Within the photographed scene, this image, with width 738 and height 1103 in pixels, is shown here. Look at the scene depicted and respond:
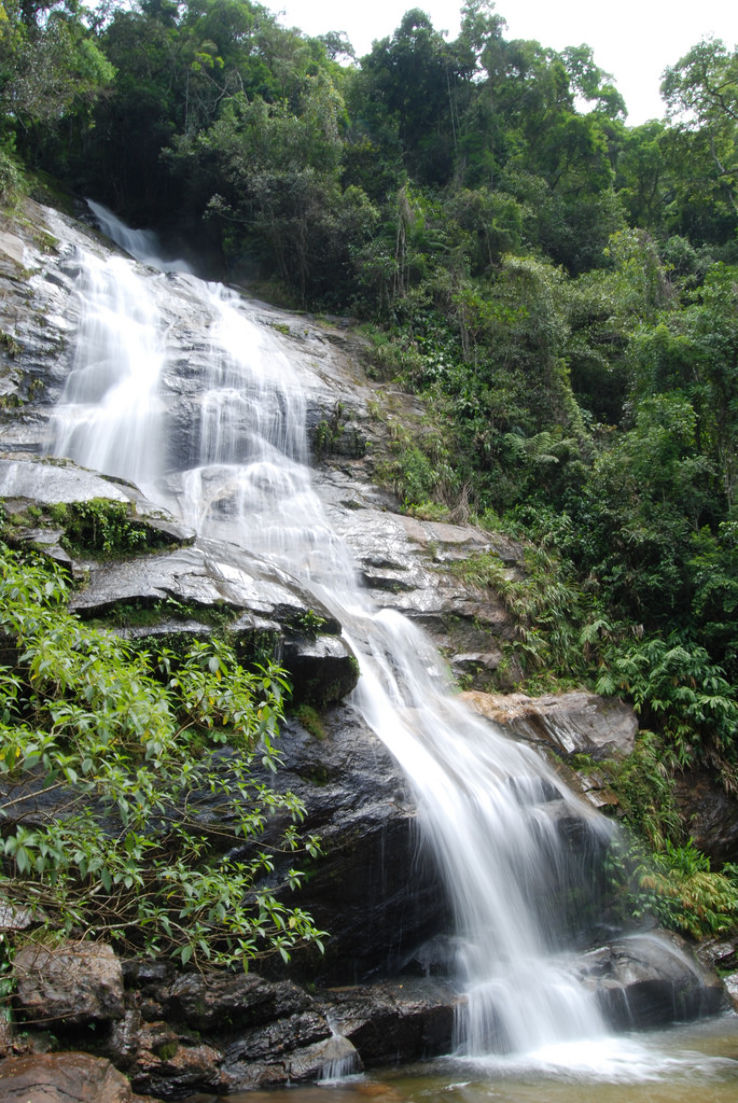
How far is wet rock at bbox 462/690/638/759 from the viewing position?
931cm

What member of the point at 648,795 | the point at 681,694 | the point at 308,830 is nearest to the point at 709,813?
the point at 648,795

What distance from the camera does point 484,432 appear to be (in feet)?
53.9

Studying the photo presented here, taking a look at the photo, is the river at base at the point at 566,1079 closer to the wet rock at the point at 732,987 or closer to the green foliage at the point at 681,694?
the wet rock at the point at 732,987

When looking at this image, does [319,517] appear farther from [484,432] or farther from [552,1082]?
[552,1082]

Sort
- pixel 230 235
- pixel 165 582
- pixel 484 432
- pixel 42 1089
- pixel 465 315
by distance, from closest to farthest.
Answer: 1. pixel 42 1089
2. pixel 165 582
3. pixel 484 432
4. pixel 465 315
5. pixel 230 235

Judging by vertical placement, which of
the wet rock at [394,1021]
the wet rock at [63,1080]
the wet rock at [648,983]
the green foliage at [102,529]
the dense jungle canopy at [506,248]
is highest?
the dense jungle canopy at [506,248]

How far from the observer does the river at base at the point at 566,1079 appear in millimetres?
4816

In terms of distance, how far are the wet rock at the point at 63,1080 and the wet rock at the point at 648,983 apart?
4478 mm

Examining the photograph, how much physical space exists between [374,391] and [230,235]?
36.6 ft

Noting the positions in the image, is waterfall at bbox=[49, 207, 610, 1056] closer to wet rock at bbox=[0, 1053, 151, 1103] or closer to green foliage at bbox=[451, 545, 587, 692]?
green foliage at bbox=[451, 545, 587, 692]

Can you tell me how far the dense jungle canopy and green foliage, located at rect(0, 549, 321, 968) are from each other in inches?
232

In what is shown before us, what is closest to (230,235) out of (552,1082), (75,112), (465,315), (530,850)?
(75,112)

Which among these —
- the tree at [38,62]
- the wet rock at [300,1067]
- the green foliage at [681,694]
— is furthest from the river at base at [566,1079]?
the tree at [38,62]

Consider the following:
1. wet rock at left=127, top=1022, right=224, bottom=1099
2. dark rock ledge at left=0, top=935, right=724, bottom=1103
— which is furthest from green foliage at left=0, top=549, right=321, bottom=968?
wet rock at left=127, top=1022, right=224, bottom=1099
